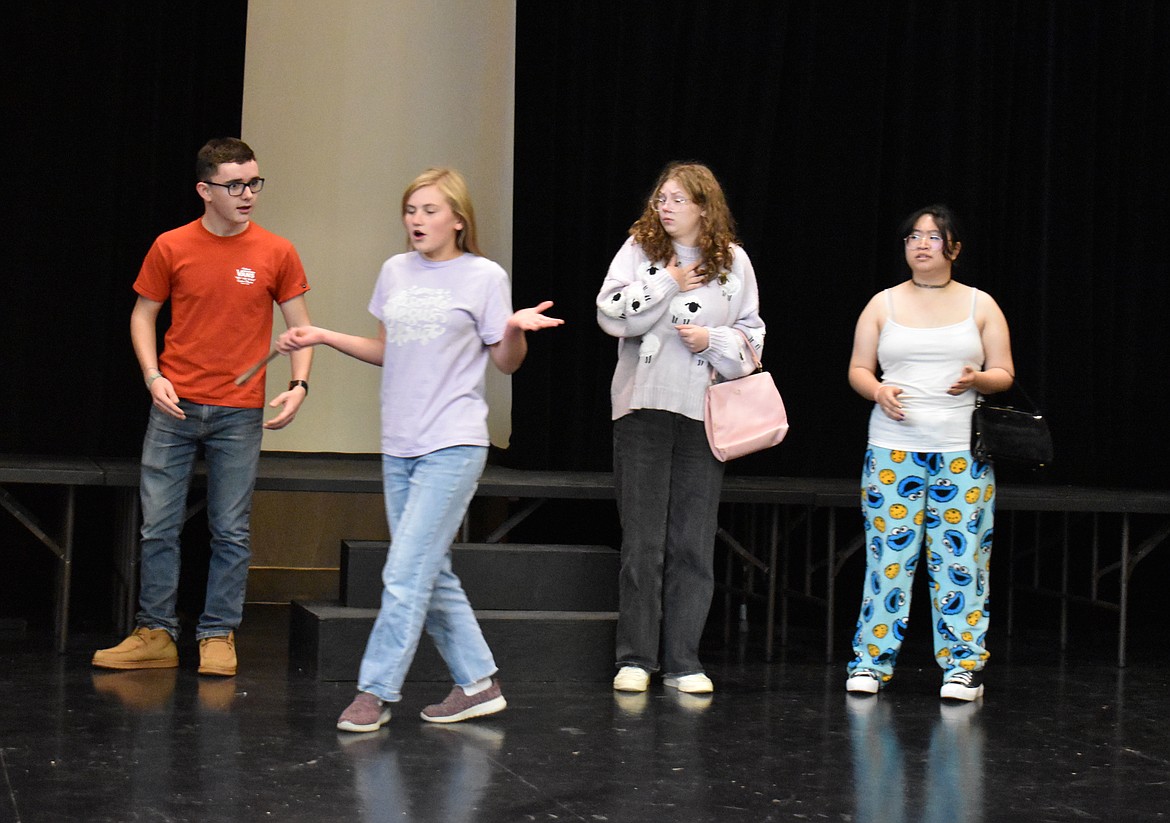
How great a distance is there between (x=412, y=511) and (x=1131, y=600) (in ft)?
13.4

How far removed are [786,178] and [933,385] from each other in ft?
6.45

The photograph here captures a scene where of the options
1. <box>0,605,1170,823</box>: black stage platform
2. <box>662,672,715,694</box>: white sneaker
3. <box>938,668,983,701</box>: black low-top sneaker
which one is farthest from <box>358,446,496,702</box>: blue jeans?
<box>938,668,983,701</box>: black low-top sneaker

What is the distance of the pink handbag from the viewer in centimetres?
414

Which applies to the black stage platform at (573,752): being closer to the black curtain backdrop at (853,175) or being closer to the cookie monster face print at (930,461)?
the cookie monster face print at (930,461)

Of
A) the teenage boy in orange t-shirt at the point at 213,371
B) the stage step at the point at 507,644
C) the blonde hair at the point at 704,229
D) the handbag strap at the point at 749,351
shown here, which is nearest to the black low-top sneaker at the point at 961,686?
the stage step at the point at 507,644

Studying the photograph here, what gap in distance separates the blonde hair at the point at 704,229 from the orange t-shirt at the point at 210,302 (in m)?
1.09

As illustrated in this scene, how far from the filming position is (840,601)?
6.40m

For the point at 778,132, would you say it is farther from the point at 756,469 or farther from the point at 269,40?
the point at 269,40

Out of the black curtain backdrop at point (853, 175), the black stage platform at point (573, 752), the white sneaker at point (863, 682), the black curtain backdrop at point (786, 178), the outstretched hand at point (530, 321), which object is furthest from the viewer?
the black curtain backdrop at point (853, 175)

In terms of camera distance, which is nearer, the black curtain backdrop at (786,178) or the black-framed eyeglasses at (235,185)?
the black-framed eyeglasses at (235,185)

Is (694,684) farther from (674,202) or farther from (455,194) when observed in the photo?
(455,194)

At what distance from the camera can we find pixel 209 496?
430 cm

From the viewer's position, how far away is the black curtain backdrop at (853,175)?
583 cm

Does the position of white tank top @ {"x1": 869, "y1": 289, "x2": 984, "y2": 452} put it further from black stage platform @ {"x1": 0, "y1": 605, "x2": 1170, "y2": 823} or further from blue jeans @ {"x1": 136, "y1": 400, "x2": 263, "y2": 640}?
blue jeans @ {"x1": 136, "y1": 400, "x2": 263, "y2": 640}
